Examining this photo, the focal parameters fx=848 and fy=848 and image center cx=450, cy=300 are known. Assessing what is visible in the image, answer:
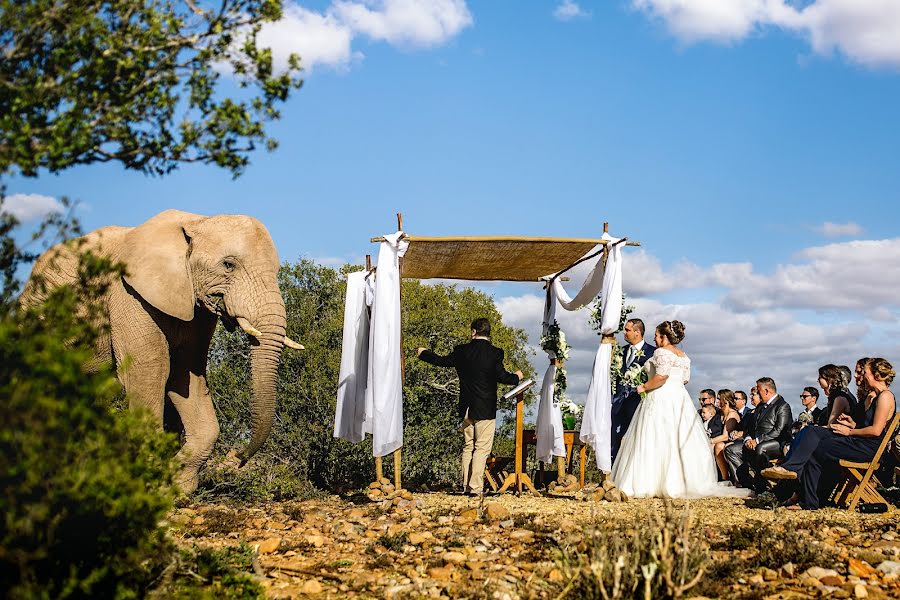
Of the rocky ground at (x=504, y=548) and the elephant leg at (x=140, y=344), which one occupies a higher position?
the elephant leg at (x=140, y=344)

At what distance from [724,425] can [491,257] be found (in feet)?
14.0

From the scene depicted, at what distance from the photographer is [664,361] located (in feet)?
34.2

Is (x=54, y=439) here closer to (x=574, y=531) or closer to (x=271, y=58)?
(x=271, y=58)

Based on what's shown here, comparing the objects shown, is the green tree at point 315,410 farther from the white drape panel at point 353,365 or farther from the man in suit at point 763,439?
the man in suit at point 763,439

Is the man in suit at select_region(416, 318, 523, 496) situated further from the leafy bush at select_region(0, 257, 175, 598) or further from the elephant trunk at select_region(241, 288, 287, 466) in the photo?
the leafy bush at select_region(0, 257, 175, 598)

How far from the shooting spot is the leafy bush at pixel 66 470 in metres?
3.59

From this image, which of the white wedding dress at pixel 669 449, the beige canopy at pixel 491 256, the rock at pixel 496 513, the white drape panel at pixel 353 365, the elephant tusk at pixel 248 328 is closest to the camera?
the rock at pixel 496 513

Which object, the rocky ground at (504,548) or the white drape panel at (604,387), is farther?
Result: the white drape panel at (604,387)

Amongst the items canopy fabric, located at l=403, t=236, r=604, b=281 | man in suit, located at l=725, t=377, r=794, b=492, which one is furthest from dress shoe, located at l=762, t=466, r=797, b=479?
canopy fabric, located at l=403, t=236, r=604, b=281

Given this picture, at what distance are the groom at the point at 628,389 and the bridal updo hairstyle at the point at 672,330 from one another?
46 centimetres

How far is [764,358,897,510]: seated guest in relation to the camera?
8953mm

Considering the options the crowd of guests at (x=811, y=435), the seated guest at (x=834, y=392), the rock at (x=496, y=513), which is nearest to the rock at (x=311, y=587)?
the rock at (x=496, y=513)

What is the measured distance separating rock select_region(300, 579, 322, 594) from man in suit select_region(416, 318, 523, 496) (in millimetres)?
5111

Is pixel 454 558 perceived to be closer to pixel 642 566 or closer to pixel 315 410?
pixel 642 566
